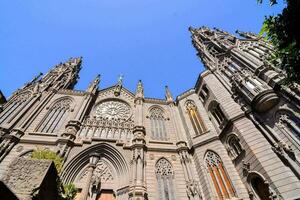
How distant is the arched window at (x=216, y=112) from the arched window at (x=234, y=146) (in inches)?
74.6

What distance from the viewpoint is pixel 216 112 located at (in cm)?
1866

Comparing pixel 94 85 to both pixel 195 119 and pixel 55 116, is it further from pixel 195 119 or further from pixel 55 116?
pixel 195 119

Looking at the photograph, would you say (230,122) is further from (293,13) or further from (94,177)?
(94,177)

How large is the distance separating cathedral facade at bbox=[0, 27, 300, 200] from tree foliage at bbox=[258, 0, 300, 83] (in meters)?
5.08

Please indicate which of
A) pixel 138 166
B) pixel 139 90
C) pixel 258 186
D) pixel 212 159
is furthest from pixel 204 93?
pixel 258 186

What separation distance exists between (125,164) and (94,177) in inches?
107

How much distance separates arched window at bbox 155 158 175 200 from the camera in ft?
50.0

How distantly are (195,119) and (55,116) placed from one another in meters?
14.6

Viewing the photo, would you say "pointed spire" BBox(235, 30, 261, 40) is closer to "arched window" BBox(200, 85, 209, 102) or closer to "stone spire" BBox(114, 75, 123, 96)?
"arched window" BBox(200, 85, 209, 102)

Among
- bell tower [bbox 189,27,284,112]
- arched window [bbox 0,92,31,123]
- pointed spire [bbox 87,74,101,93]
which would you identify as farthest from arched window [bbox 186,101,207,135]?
arched window [bbox 0,92,31,123]

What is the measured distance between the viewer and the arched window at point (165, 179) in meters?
15.2

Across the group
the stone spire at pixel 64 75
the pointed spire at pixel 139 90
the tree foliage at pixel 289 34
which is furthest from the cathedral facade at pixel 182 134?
the tree foliage at pixel 289 34

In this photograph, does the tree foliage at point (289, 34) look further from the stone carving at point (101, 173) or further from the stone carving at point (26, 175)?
the stone carving at point (101, 173)

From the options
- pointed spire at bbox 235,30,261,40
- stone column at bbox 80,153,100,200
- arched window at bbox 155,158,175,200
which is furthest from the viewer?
pointed spire at bbox 235,30,261,40
